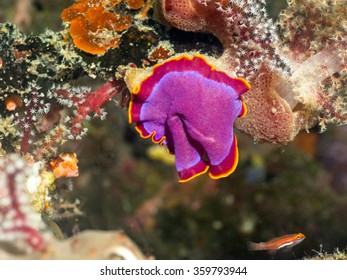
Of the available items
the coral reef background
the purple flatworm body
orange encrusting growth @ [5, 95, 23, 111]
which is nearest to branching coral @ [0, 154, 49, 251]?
the purple flatworm body

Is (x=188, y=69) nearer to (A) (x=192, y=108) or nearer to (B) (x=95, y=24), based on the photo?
(A) (x=192, y=108)

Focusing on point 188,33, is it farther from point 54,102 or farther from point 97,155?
point 97,155

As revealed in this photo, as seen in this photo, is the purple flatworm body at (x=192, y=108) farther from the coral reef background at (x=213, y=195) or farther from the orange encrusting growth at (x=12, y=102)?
the coral reef background at (x=213, y=195)

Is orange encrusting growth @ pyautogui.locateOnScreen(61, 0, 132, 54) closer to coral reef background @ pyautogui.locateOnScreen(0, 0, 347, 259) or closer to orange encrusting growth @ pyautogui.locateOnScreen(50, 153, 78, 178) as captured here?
orange encrusting growth @ pyautogui.locateOnScreen(50, 153, 78, 178)

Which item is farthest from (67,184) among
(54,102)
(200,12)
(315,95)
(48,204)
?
(315,95)

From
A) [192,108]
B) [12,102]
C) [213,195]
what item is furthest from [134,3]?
[213,195]

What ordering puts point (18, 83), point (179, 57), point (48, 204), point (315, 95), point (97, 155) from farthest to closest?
point (97, 155) < point (48, 204) < point (18, 83) < point (315, 95) < point (179, 57)
